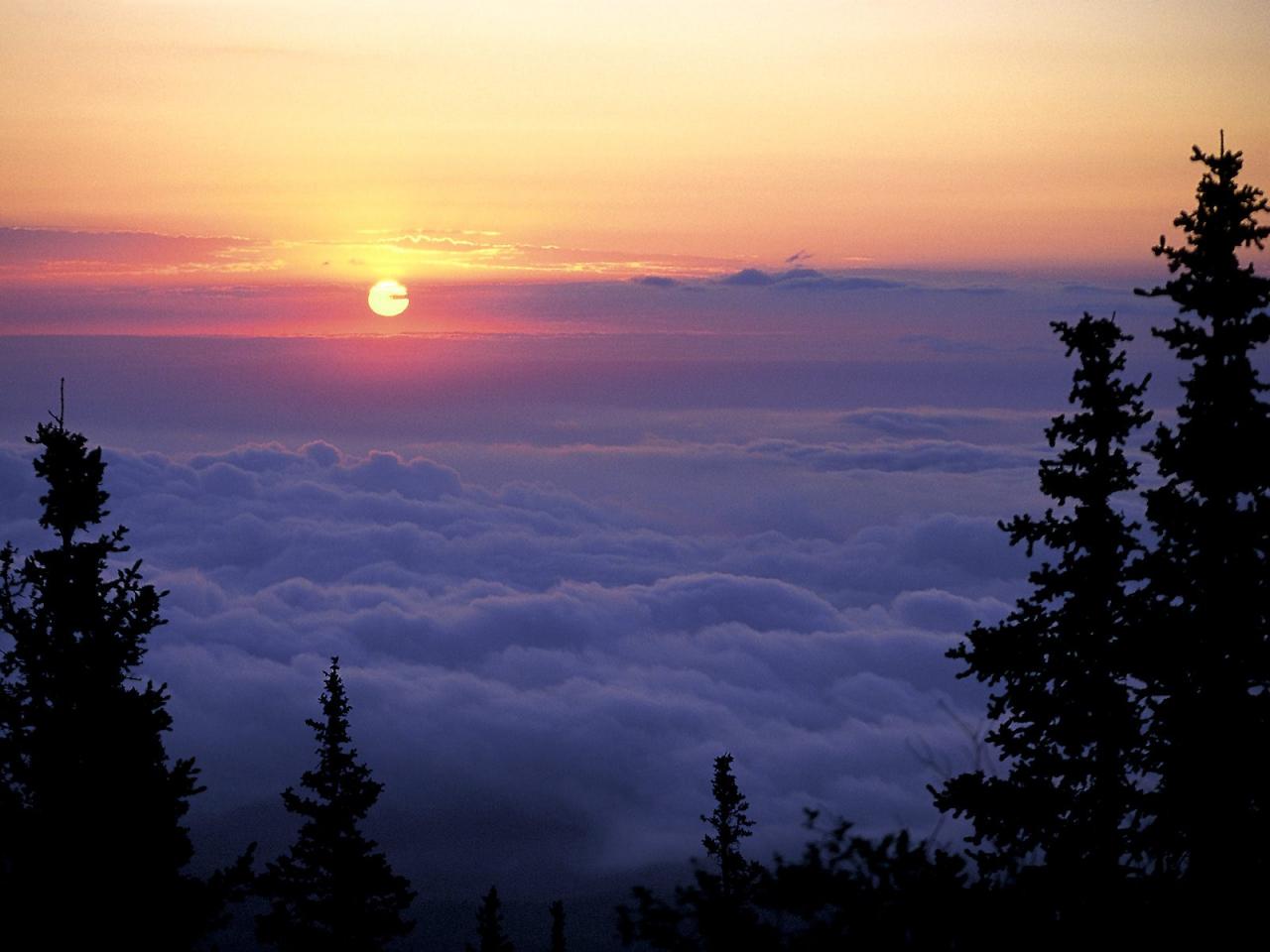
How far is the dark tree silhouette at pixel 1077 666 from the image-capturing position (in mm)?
15023

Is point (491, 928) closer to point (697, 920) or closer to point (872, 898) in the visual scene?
point (697, 920)

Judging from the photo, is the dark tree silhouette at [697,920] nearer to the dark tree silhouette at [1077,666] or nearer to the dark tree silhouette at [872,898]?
the dark tree silhouette at [872,898]

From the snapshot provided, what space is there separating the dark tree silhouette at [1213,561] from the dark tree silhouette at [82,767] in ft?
40.9

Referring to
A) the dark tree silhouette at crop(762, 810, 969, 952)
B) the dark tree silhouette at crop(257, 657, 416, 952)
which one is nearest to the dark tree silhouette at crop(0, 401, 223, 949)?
the dark tree silhouette at crop(257, 657, 416, 952)

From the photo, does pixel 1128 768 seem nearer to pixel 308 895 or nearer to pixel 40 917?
pixel 40 917

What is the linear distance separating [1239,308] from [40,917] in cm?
1681

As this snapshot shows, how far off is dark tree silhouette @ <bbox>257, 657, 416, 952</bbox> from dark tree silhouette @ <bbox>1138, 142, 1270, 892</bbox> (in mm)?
16079

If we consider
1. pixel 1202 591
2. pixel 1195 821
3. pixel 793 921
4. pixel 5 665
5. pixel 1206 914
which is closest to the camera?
pixel 1206 914

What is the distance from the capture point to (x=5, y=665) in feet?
57.3

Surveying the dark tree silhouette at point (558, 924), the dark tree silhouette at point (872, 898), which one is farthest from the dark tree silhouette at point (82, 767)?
the dark tree silhouette at point (558, 924)

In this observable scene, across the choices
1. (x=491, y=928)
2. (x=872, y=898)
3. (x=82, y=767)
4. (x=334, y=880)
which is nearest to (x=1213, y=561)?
(x=872, y=898)

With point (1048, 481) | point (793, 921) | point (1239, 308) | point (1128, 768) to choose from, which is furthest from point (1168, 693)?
point (793, 921)

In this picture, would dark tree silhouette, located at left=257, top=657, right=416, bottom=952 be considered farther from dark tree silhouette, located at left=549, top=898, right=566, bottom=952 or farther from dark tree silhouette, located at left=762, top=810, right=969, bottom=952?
dark tree silhouette, located at left=762, top=810, right=969, bottom=952

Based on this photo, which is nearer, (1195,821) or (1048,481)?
(1195,821)
